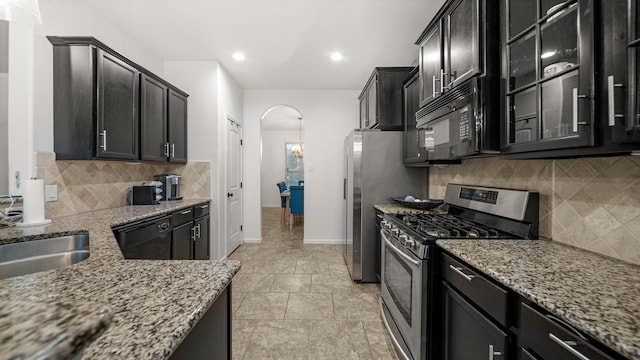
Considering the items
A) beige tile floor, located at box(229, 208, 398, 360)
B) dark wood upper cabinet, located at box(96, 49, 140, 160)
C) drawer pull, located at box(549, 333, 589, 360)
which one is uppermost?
dark wood upper cabinet, located at box(96, 49, 140, 160)

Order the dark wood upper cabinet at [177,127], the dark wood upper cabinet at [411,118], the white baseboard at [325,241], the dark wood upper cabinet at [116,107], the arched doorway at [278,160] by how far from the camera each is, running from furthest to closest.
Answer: the arched doorway at [278,160] < the white baseboard at [325,241] < the dark wood upper cabinet at [177,127] < the dark wood upper cabinet at [411,118] < the dark wood upper cabinet at [116,107]

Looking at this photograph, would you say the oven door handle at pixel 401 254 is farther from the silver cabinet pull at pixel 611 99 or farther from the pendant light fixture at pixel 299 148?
the pendant light fixture at pixel 299 148

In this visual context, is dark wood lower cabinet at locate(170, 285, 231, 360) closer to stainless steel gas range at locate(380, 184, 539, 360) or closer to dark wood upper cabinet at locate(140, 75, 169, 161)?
stainless steel gas range at locate(380, 184, 539, 360)

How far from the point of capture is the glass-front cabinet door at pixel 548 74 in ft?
3.25

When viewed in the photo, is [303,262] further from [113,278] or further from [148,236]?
[113,278]

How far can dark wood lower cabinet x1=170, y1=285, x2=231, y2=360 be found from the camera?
2.40 feet

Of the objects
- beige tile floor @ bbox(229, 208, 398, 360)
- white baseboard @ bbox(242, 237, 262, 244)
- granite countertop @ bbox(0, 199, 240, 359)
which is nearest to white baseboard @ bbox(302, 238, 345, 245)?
beige tile floor @ bbox(229, 208, 398, 360)

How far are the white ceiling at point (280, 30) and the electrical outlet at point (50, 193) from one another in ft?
5.53

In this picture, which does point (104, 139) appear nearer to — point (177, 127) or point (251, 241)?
point (177, 127)

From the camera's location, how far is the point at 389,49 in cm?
326

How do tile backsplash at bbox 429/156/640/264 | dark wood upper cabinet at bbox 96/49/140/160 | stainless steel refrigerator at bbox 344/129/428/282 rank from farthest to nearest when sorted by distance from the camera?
stainless steel refrigerator at bbox 344/129/428/282 < dark wood upper cabinet at bbox 96/49/140/160 < tile backsplash at bbox 429/156/640/264

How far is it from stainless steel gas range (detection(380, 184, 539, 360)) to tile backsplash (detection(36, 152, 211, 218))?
8.64 feet

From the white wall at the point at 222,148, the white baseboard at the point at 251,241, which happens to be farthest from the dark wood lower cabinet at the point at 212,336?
the white baseboard at the point at 251,241

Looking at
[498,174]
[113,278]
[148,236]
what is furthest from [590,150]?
[148,236]
